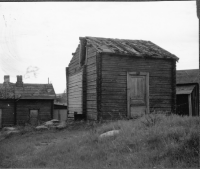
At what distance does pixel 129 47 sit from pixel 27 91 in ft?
44.0

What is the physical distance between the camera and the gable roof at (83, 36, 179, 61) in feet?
46.4

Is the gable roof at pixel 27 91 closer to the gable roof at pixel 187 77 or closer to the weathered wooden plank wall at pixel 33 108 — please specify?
the weathered wooden plank wall at pixel 33 108

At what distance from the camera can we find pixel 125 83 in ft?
47.1

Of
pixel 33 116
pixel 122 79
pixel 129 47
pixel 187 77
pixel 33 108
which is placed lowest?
pixel 33 116

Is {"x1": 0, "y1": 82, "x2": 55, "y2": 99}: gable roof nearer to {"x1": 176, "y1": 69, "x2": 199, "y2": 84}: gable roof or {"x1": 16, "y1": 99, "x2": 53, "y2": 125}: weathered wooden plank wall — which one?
{"x1": 16, "y1": 99, "x2": 53, "y2": 125}: weathered wooden plank wall

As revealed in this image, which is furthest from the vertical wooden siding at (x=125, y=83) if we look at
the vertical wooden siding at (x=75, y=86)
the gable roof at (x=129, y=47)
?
the vertical wooden siding at (x=75, y=86)

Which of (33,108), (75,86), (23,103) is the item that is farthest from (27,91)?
(75,86)

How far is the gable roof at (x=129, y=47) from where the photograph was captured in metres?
14.1

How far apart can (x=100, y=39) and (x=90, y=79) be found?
2.66m

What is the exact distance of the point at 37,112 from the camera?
25.6m

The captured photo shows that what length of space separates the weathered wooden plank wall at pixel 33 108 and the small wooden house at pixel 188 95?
12167 mm

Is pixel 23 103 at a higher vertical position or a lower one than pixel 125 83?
lower

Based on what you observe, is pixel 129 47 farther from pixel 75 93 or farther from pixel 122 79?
pixel 75 93

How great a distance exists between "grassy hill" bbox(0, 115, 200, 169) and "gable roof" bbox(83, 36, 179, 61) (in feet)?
18.8
